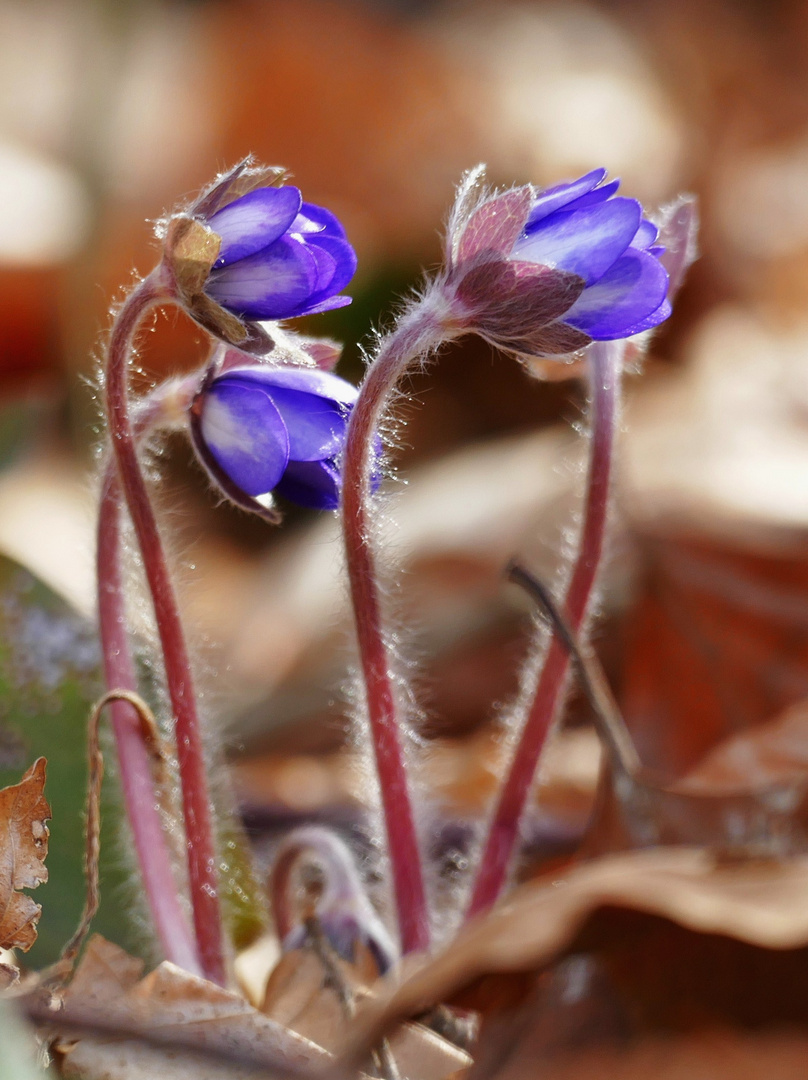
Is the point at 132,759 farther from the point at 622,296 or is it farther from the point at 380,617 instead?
the point at 622,296

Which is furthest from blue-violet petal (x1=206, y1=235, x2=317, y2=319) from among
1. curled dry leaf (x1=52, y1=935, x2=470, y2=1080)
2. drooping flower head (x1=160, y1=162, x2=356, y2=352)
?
curled dry leaf (x1=52, y1=935, x2=470, y2=1080)

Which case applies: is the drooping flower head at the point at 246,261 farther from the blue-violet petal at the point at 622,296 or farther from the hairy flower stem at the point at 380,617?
the blue-violet petal at the point at 622,296

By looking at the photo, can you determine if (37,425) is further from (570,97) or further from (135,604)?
(570,97)

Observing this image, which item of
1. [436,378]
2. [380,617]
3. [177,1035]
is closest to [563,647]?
[380,617]

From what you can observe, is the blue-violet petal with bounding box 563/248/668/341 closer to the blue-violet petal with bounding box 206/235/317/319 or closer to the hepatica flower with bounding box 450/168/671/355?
the hepatica flower with bounding box 450/168/671/355

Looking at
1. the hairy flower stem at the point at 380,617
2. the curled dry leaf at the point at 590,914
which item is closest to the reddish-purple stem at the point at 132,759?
the hairy flower stem at the point at 380,617

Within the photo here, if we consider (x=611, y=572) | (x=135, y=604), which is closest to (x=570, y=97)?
(x=611, y=572)

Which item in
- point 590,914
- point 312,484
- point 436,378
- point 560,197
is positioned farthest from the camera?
point 436,378
